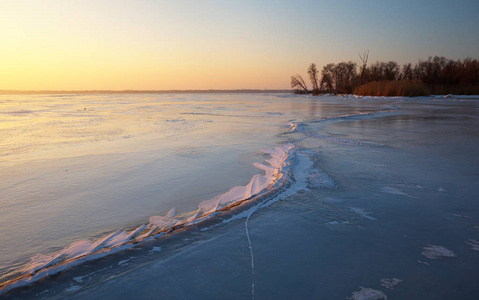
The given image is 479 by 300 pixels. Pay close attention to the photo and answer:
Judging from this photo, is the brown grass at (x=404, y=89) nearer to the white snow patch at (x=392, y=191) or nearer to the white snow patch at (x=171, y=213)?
the white snow patch at (x=392, y=191)

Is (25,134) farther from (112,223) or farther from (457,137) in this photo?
(457,137)

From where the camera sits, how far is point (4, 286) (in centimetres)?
192

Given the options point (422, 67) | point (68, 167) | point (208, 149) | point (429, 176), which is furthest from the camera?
point (422, 67)

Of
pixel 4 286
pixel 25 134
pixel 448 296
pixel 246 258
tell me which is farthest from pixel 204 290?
pixel 25 134

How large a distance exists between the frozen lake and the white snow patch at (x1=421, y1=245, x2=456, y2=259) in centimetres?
1

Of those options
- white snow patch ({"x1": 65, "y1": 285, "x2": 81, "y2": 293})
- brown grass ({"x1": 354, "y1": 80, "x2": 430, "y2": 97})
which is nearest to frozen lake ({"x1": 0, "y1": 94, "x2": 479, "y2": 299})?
white snow patch ({"x1": 65, "y1": 285, "x2": 81, "y2": 293})

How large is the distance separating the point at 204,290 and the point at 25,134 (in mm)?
9905

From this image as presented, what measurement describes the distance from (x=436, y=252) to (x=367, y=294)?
3.04ft

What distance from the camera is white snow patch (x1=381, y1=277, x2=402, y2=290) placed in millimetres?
1865

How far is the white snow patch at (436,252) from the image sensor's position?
7.26ft

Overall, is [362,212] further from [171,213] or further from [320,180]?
[171,213]

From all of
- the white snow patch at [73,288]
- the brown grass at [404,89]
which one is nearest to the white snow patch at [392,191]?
the white snow patch at [73,288]

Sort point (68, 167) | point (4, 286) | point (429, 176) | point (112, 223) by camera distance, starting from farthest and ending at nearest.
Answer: point (68, 167) → point (429, 176) → point (112, 223) → point (4, 286)

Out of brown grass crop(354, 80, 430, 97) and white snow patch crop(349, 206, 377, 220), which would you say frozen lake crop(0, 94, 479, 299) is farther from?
brown grass crop(354, 80, 430, 97)
